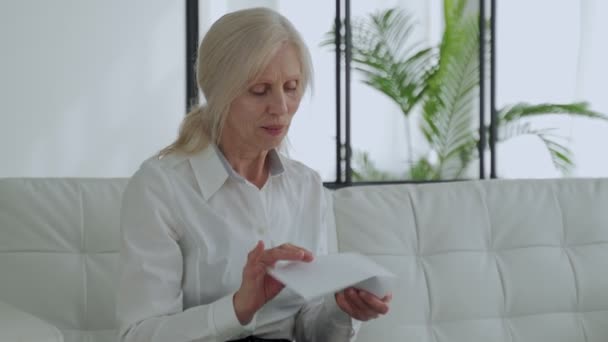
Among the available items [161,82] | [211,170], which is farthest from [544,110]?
[211,170]

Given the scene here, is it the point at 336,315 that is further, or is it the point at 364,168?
the point at 364,168

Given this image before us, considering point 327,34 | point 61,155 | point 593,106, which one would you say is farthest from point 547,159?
point 61,155

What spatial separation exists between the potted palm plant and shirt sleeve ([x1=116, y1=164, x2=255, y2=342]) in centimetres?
350

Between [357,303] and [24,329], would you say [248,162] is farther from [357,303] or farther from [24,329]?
[24,329]

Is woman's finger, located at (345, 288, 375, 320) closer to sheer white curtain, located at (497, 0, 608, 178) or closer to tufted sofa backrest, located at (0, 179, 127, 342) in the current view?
tufted sofa backrest, located at (0, 179, 127, 342)

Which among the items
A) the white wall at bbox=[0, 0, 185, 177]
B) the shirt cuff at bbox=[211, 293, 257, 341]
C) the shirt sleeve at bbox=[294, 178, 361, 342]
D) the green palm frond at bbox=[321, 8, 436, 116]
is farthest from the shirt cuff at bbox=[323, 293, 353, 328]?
the green palm frond at bbox=[321, 8, 436, 116]

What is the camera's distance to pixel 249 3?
4973 millimetres

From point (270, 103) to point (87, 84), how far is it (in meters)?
2.34

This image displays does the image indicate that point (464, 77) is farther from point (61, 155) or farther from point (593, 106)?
point (61, 155)

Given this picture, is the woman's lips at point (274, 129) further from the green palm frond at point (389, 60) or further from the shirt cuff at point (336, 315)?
the green palm frond at point (389, 60)

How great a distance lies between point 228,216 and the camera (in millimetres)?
1586

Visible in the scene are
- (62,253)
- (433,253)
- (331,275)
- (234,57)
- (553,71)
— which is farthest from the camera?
(553,71)

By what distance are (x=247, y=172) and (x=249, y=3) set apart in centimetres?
346

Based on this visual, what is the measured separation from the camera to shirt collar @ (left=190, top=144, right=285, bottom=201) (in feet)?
5.16
